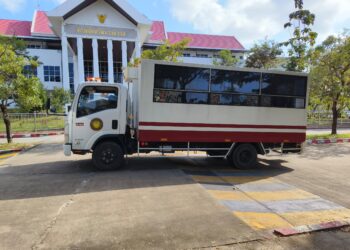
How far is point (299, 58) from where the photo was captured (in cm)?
1922

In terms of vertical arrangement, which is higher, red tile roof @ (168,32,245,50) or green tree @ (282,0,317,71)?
red tile roof @ (168,32,245,50)

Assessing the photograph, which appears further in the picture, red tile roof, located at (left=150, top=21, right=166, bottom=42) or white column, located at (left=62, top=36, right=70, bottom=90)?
red tile roof, located at (left=150, top=21, right=166, bottom=42)

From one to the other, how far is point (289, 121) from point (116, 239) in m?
6.97

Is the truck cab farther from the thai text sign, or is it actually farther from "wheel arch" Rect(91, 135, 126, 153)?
the thai text sign

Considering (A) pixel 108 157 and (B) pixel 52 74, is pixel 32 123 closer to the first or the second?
(A) pixel 108 157

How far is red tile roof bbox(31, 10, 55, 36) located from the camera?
42.4 m

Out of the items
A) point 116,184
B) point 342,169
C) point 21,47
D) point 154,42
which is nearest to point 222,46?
point 154,42

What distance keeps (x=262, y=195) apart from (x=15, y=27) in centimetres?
4829

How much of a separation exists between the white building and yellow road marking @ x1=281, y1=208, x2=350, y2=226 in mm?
27609

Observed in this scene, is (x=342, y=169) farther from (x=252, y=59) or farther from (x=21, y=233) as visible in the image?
(x=252, y=59)

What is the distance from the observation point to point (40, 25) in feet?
143

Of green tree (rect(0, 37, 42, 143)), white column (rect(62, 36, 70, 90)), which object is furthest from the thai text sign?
green tree (rect(0, 37, 42, 143))

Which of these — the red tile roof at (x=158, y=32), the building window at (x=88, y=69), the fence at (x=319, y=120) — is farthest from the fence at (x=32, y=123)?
the red tile roof at (x=158, y=32)

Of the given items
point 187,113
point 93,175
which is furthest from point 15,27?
point 187,113
